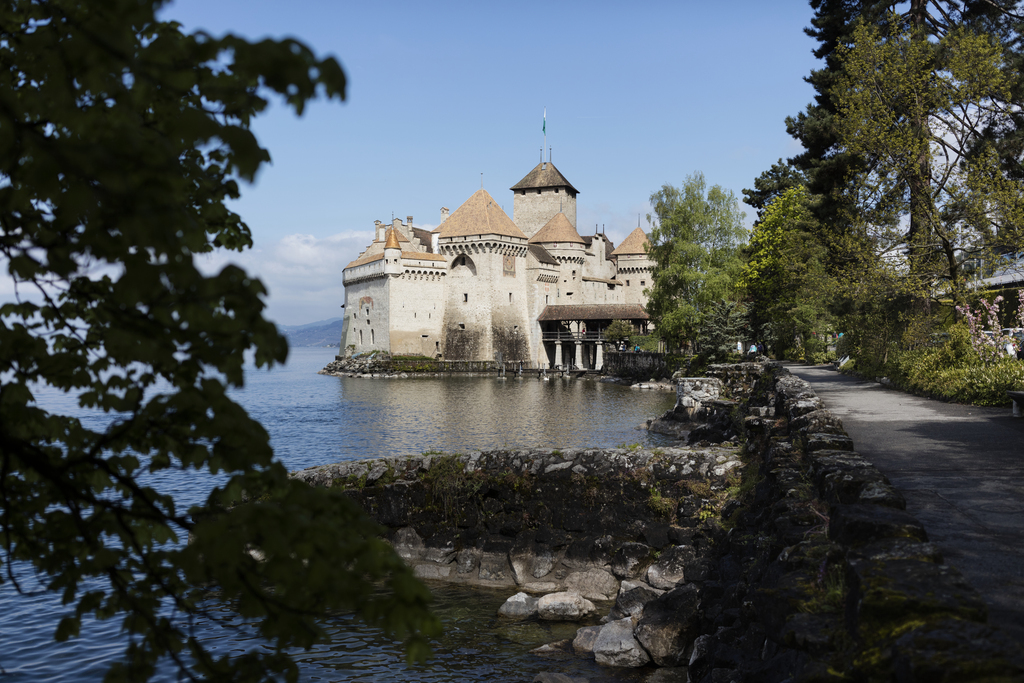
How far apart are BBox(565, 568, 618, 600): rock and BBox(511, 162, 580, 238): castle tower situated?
7137 cm

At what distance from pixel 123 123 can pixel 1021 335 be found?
2863 centimetres

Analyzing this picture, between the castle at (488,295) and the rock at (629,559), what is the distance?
6051cm

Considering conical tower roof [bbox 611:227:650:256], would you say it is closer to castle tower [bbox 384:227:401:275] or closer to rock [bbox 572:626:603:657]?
castle tower [bbox 384:227:401:275]

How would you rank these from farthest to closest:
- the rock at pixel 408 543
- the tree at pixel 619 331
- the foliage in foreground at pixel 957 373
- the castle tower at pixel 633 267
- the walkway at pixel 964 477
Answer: the castle tower at pixel 633 267 → the tree at pixel 619 331 → the foliage in foreground at pixel 957 373 → the rock at pixel 408 543 → the walkway at pixel 964 477

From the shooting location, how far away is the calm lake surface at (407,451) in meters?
9.16

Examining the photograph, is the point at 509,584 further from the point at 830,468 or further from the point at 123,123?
the point at 123,123

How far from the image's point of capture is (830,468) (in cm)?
667

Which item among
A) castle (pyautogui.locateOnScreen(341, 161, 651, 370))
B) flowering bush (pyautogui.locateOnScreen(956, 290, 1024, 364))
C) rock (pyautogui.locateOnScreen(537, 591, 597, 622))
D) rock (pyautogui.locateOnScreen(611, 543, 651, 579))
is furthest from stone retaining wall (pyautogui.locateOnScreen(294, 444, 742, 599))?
castle (pyautogui.locateOnScreen(341, 161, 651, 370))

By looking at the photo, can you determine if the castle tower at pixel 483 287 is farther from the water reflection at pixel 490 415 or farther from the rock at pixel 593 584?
the rock at pixel 593 584

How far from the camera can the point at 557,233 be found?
3066 inches

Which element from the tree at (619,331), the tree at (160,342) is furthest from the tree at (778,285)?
the tree at (160,342)

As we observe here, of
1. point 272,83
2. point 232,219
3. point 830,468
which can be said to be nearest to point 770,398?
point 830,468

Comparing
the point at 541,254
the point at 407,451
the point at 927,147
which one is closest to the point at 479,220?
the point at 541,254

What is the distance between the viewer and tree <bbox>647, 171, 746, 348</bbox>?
49.6 meters
